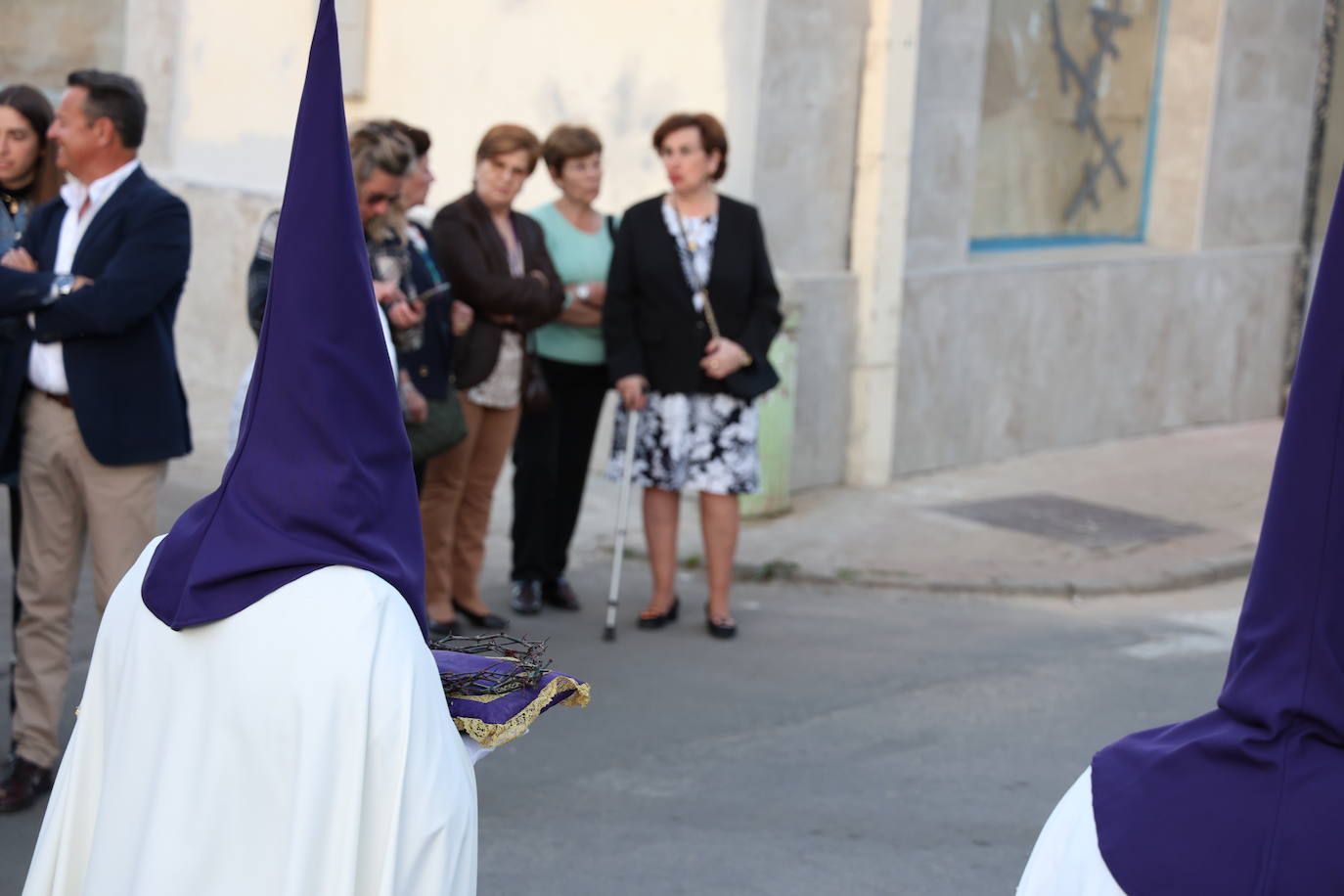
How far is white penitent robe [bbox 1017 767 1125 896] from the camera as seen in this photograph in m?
2.56

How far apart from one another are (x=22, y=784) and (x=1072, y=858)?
3.68 metres

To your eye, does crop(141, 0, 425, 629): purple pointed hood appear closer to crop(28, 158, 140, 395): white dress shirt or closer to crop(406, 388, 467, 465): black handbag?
crop(28, 158, 140, 395): white dress shirt

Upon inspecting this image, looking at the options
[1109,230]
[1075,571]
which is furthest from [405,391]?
[1109,230]

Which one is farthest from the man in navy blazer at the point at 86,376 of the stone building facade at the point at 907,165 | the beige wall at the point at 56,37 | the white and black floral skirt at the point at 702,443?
the beige wall at the point at 56,37

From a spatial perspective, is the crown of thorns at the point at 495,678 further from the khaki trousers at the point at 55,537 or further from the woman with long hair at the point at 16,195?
the woman with long hair at the point at 16,195

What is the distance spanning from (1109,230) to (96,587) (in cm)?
896

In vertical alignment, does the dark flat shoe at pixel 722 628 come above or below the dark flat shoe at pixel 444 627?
below

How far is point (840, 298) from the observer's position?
10297 mm

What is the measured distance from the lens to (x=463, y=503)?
7582 millimetres

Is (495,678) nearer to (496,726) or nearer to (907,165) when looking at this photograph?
(496,726)

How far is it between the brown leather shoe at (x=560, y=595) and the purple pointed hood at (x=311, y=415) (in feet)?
16.9

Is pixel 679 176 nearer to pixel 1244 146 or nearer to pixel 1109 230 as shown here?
pixel 1109 230

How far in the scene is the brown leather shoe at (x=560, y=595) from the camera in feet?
26.1

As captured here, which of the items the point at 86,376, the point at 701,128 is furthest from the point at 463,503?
the point at 86,376
